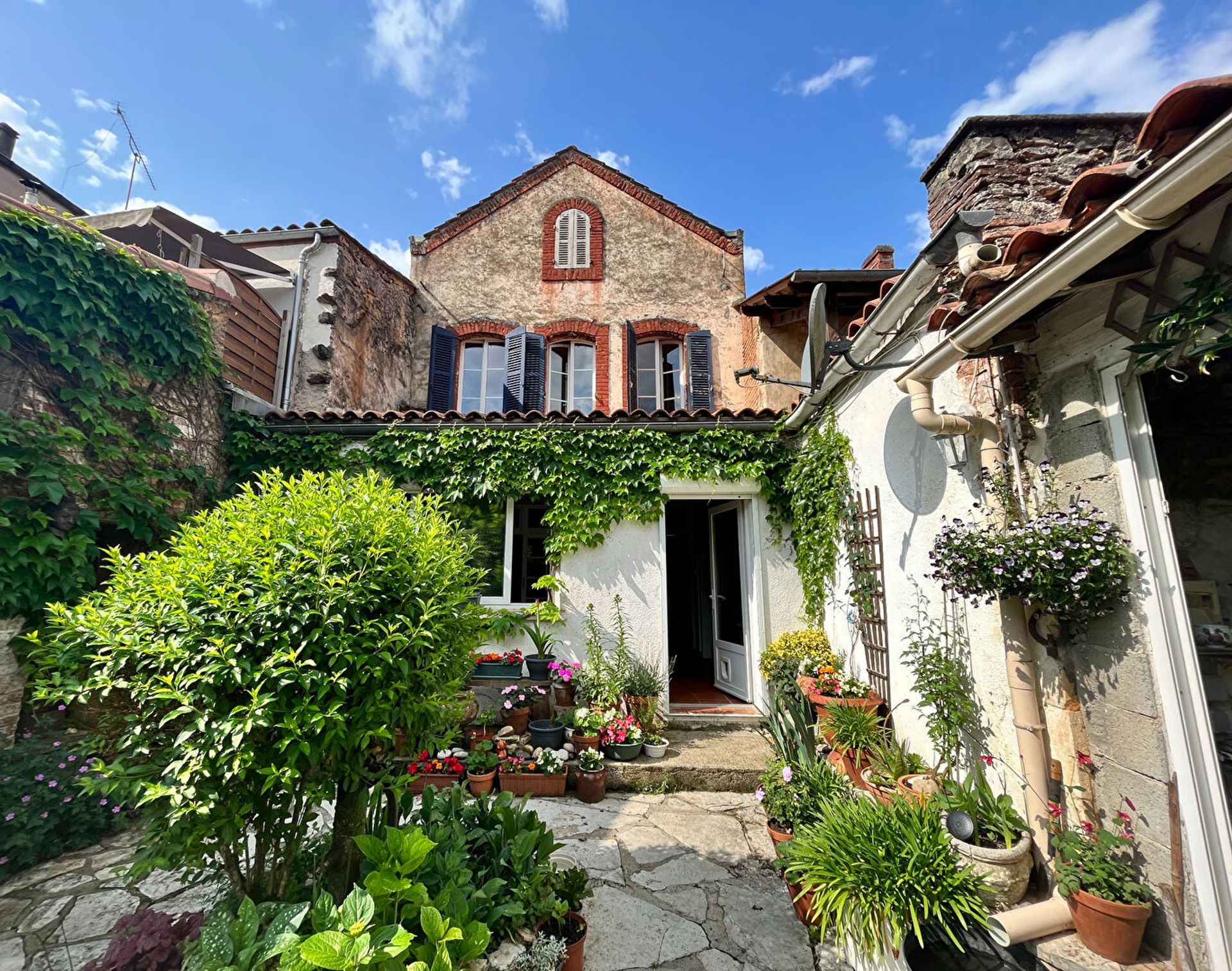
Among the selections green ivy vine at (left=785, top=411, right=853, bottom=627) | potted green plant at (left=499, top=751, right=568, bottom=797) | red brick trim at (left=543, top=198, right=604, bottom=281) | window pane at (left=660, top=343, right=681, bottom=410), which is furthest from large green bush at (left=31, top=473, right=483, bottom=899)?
red brick trim at (left=543, top=198, right=604, bottom=281)

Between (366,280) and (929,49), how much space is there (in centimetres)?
901

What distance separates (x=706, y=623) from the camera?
871cm

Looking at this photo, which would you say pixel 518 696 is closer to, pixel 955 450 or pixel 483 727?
pixel 483 727

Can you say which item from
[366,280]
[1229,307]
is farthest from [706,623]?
[366,280]

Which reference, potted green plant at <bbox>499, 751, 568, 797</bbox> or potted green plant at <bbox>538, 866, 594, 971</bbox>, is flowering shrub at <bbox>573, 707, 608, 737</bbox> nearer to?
potted green plant at <bbox>499, 751, 568, 797</bbox>

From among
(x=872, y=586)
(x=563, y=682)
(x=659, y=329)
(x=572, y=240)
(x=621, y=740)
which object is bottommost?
(x=621, y=740)

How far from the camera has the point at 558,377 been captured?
10.4 meters

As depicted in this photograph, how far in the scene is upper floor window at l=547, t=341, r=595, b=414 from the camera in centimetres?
1025

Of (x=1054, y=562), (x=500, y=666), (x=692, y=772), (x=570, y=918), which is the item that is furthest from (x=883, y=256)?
(x=570, y=918)

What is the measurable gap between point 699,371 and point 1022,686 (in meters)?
8.04

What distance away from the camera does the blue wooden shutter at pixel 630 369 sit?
1015 cm

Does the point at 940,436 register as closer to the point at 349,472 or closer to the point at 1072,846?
the point at 1072,846

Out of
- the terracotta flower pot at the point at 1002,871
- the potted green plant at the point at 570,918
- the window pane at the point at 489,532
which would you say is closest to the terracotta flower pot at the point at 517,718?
the window pane at the point at 489,532

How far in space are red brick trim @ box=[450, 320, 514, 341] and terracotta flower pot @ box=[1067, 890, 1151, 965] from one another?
1052cm
